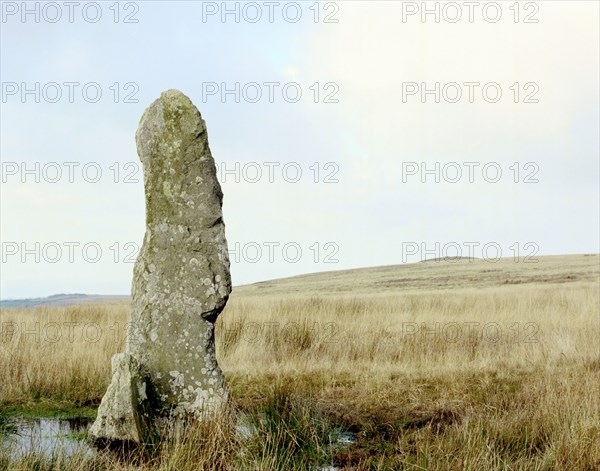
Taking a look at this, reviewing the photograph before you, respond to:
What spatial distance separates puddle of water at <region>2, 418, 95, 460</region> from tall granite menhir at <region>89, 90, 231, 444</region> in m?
0.76

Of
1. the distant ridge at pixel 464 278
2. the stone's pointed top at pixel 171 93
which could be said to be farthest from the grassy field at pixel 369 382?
the distant ridge at pixel 464 278

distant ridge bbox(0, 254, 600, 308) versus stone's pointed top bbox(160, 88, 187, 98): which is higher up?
stone's pointed top bbox(160, 88, 187, 98)

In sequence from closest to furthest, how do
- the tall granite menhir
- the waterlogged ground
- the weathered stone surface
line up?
the waterlogged ground → the weathered stone surface → the tall granite menhir

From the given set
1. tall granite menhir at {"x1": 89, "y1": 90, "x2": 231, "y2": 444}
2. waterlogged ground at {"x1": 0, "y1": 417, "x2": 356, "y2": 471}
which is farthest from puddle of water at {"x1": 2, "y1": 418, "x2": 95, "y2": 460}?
tall granite menhir at {"x1": 89, "y1": 90, "x2": 231, "y2": 444}

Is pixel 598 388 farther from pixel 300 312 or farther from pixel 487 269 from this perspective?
pixel 487 269

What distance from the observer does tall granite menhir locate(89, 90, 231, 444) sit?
6367 mm

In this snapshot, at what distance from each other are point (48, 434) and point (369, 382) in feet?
13.2

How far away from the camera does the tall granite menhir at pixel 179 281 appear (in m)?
6.37

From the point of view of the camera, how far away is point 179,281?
21.2ft

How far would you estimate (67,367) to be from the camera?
8719mm

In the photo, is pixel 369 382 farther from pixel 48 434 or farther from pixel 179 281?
pixel 48 434

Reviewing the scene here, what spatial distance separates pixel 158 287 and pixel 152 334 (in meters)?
0.44

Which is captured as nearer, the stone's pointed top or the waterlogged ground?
the waterlogged ground

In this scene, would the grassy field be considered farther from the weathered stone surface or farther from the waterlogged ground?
the weathered stone surface
